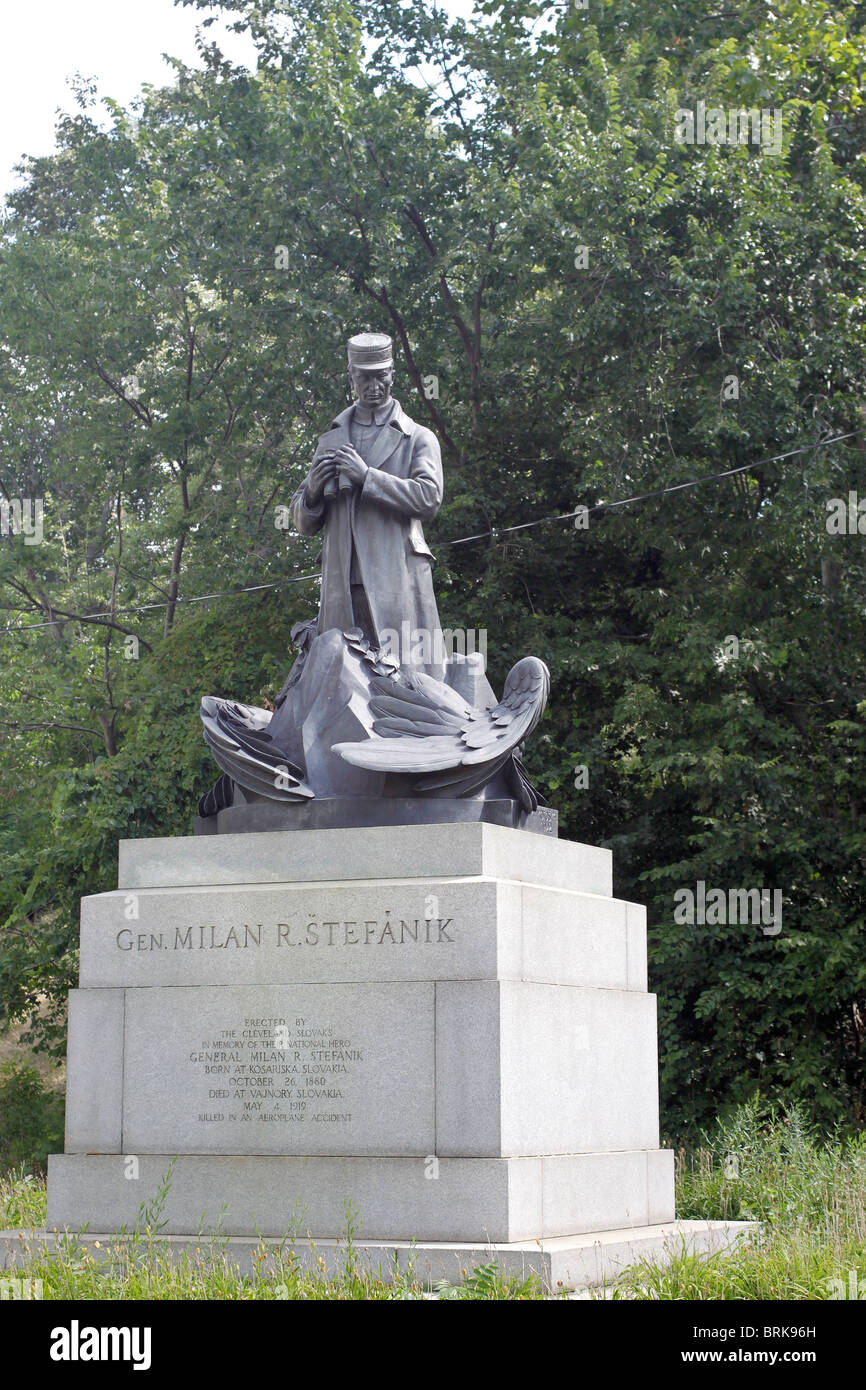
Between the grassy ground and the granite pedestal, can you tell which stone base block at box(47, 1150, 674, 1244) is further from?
the grassy ground

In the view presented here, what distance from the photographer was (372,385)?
1066cm

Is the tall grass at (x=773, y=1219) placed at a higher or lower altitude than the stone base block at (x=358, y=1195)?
lower

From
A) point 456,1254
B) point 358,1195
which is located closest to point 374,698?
point 358,1195

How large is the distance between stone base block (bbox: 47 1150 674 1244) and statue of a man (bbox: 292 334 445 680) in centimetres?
328

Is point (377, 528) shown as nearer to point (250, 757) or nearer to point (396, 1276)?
point (250, 757)

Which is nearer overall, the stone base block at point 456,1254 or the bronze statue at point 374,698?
the stone base block at point 456,1254

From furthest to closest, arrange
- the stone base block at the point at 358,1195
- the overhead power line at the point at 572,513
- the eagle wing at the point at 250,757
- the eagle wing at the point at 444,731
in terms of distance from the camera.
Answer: the overhead power line at the point at 572,513 < the eagle wing at the point at 250,757 < the eagle wing at the point at 444,731 < the stone base block at the point at 358,1195

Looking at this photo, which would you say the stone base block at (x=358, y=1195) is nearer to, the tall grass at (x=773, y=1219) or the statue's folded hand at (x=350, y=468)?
the tall grass at (x=773, y=1219)

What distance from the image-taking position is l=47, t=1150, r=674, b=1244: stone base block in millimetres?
7770

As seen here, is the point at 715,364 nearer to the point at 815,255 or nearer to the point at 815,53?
the point at 815,255

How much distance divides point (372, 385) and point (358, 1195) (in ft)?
17.1

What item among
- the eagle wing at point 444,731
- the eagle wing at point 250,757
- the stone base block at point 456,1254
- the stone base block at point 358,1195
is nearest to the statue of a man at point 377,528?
the eagle wing at point 444,731

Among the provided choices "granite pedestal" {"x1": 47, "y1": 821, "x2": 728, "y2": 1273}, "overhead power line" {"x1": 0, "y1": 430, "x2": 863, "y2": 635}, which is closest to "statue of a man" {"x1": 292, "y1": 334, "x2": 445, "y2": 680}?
"granite pedestal" {"x1": 47, "y1": 821, "x2": 728, "y2": 1273}

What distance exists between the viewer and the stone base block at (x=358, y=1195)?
7.77 meters
